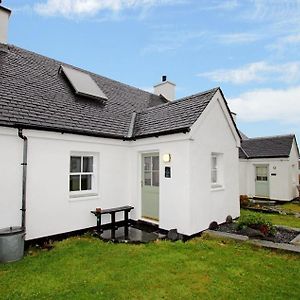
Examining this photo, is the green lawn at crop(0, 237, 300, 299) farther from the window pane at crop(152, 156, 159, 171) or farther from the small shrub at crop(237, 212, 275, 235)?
the window pane at crop(152, 156, 159, 171)

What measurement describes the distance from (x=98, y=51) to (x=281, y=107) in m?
14.5

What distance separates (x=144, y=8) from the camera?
11.0 m

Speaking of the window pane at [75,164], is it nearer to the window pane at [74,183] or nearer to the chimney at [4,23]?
the window pane at [74,183]

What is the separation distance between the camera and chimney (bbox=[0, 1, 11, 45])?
9787 mm

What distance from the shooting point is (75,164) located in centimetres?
838

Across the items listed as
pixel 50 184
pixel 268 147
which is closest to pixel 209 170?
pixel 50 184

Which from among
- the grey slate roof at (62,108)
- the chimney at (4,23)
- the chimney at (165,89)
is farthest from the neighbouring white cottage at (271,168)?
the chimney at (4,23)

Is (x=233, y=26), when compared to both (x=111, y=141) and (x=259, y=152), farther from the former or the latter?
(x=259, y=152)

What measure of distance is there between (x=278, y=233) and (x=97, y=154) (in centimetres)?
747

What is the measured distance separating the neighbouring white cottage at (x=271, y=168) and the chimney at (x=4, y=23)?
59.3 ft

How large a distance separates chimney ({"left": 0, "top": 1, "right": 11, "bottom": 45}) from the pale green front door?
809cm

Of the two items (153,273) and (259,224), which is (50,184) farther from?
(259,224)

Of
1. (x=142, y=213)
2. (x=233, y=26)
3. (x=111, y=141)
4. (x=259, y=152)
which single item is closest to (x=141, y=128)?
(x=111, y=141)

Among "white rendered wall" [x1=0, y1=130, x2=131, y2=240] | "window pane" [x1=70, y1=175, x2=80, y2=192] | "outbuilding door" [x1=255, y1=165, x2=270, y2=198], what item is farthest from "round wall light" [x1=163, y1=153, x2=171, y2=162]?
"outbuilding door" [x1=255, y1=165, x2=270, y2=198]
